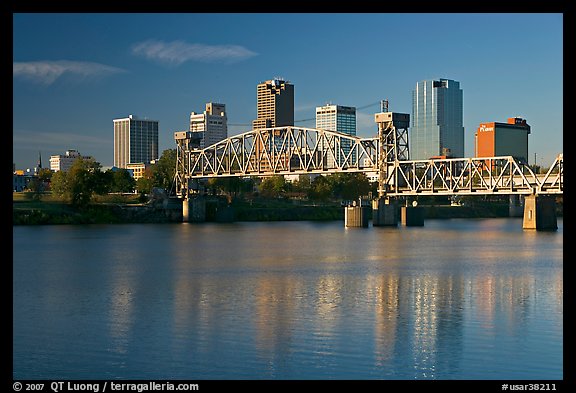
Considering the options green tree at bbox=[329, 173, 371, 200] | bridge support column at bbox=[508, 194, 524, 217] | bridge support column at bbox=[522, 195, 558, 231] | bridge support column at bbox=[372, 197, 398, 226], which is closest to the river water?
bridge support column at bbox=[522, 195, 558, 231]

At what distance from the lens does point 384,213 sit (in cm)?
13238

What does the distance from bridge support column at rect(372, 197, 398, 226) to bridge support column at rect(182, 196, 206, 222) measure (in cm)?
4307

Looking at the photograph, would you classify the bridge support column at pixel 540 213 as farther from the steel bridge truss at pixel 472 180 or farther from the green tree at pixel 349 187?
the green tree at pixel 349 187

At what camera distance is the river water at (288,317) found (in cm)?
2562

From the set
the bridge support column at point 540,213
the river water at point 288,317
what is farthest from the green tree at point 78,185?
the river water at point 288,317

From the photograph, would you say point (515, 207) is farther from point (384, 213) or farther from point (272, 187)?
point (384, 213)

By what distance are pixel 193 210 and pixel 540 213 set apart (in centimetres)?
7180

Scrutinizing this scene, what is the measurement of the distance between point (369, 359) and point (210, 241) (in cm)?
6526

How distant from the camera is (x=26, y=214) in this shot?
133 m
